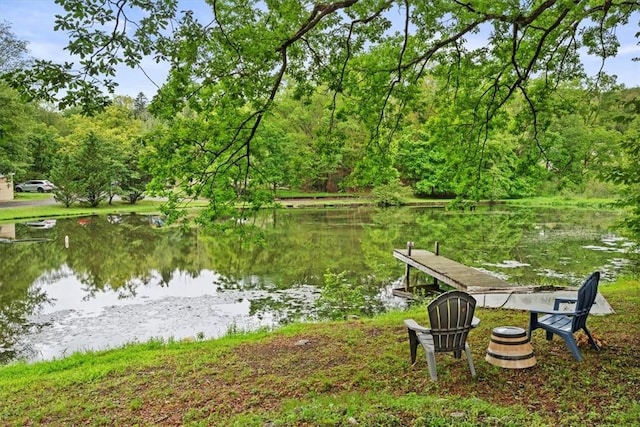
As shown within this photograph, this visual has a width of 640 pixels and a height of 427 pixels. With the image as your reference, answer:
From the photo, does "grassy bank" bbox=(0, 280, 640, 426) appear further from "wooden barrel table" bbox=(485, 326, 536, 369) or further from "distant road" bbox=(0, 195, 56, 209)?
"distant road" bbox=(0, 195, 56, 209)

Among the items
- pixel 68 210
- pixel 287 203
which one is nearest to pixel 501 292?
pixel 68 210

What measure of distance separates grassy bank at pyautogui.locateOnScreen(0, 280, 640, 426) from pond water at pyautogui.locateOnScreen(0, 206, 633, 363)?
5.13 ft

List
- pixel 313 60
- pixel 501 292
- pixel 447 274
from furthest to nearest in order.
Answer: pixel 447 274, pixel 501 292, pixel 313 60

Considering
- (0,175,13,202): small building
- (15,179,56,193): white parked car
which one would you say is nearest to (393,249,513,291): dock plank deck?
(0,175,13,202): small building

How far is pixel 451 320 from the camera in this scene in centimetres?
420

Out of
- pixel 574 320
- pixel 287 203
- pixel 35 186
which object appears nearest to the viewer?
pixel 574 320

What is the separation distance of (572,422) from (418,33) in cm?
508

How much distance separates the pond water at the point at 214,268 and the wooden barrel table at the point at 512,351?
2.96 metres

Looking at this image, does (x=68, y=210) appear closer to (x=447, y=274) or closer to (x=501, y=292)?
(x=447, y=274)

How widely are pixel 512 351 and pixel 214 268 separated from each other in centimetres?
1017

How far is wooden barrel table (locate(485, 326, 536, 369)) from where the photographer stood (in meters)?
4.27

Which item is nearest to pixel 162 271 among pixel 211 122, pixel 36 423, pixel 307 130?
pixel 211 122

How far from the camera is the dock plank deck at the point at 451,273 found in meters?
8.57

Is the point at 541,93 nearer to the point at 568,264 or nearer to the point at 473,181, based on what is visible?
the point at 473,181
